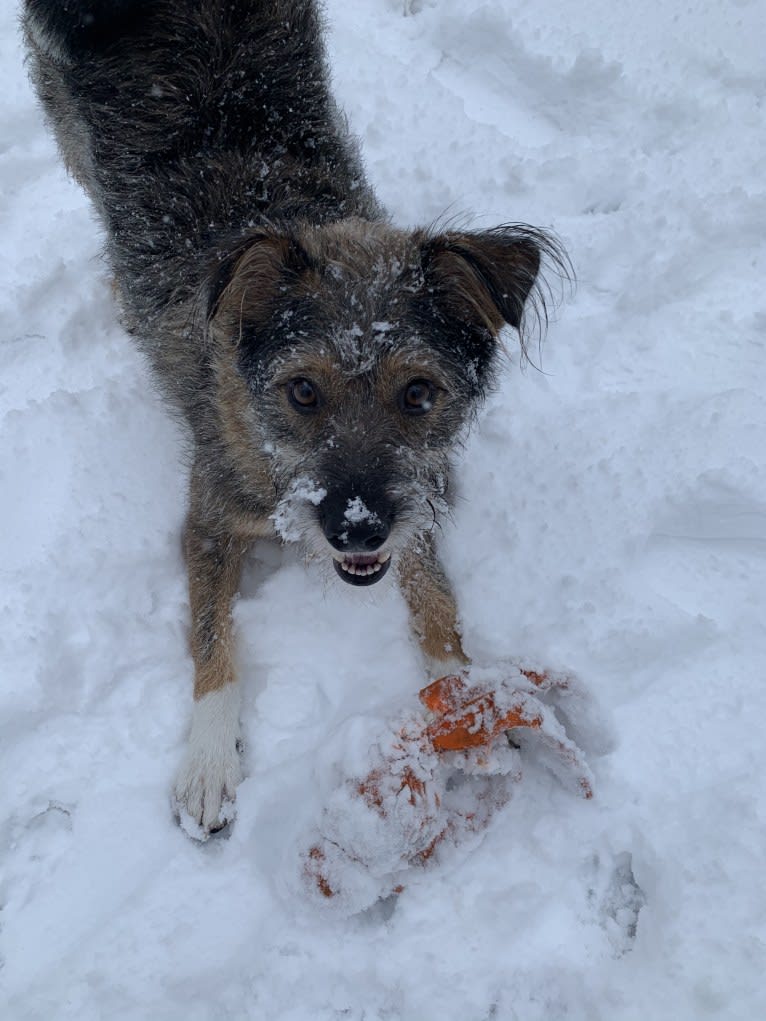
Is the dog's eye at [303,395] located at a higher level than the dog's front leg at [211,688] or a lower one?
higher

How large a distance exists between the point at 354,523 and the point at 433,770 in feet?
2.60

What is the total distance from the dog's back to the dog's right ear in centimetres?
55

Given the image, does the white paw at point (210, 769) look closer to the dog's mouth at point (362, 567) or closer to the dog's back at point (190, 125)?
the dog's mouth at point (362, 567)

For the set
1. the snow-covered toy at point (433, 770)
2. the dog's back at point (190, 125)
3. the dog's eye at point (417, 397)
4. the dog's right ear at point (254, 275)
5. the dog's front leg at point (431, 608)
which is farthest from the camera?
the dog's back at point (190, 125)

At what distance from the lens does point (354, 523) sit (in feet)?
7.55

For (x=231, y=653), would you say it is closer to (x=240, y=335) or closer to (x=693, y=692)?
(x=240, y=335)

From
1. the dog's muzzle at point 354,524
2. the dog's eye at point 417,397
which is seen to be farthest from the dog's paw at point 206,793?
the dog's eye at point 417,397

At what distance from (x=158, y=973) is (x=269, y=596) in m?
1.31

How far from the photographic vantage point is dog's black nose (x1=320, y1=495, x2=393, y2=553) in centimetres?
230

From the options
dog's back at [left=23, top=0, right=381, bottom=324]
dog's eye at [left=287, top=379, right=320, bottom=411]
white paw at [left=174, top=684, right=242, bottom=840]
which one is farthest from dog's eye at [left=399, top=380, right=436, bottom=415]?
white paw at [left=174, top=684, right=242, bottom=840]

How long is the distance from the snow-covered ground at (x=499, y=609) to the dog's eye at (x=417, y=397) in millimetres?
763

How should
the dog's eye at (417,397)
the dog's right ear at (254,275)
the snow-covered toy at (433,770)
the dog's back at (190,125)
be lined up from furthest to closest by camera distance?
the dog's back at (190,125) < the dog's eye at (417,397) < the dog's right ear at (254,275) < the snow-covered toy at (433,770)

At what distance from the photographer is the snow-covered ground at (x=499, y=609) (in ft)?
7.45

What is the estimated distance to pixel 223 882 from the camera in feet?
8.00
